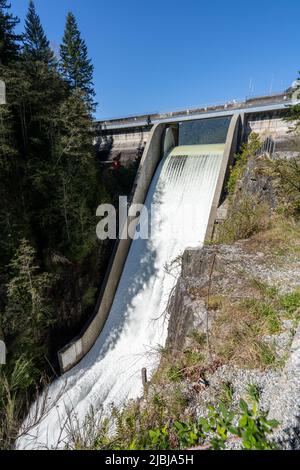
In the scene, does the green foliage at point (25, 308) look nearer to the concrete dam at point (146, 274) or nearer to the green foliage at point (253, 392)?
the concrete dam at point (146, 274)

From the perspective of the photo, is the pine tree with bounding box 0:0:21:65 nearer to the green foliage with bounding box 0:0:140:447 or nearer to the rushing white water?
the green foliage with bounding box 0:0:140:447

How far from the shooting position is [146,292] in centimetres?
877

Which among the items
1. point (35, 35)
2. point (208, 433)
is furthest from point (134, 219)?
point (35, 35)

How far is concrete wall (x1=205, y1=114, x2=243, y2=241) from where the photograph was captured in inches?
346

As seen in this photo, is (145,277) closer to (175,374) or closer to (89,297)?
(89,297)

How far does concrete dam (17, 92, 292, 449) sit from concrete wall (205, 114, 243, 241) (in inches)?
1.4

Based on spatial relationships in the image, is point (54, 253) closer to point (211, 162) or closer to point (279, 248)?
point (279, 248)

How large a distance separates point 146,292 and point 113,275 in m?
1.46

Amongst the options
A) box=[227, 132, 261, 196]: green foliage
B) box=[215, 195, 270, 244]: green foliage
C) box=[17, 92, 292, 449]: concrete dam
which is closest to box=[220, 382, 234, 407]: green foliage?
box=[17, 92, 292, 449]: concrete dam

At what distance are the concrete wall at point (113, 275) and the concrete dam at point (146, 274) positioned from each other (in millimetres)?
31

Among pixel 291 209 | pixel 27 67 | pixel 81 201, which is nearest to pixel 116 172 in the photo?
pixel 81 201

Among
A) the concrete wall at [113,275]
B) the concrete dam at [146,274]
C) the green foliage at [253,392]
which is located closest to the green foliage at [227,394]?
the green foliage at [253,392]

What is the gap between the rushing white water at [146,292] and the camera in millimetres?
6598
